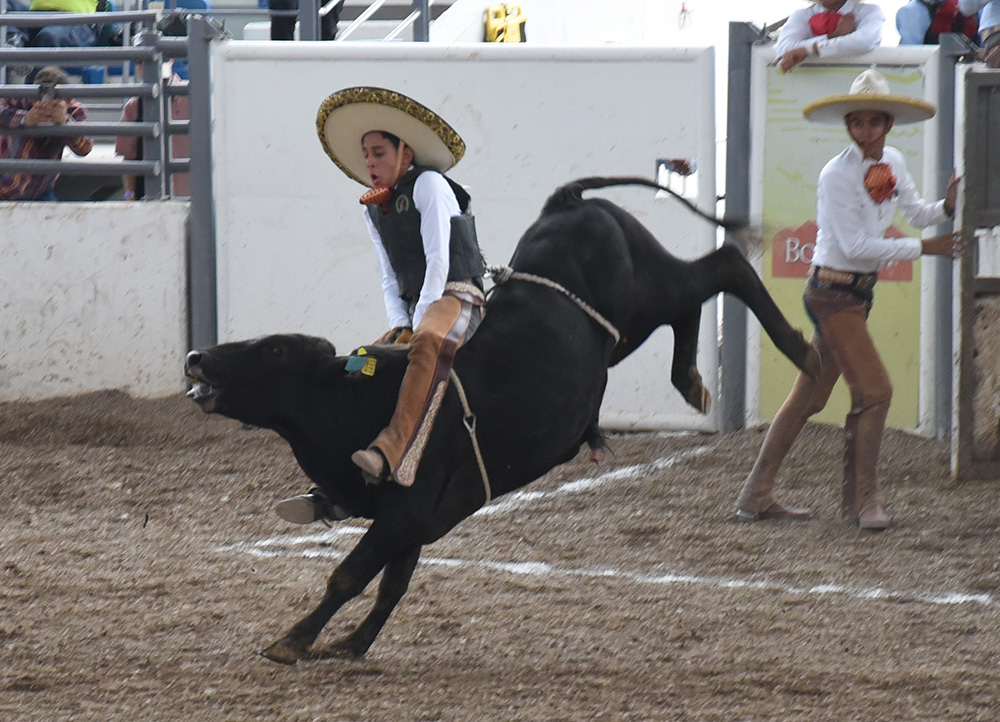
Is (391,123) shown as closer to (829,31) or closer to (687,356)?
(687,356)

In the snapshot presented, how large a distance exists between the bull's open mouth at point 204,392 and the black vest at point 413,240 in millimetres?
711

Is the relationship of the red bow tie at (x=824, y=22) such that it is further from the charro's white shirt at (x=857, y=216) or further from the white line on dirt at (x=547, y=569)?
the white line on dirt at (x=547, y=569)

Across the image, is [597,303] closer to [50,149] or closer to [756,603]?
[756,603]

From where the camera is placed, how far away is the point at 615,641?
438cm

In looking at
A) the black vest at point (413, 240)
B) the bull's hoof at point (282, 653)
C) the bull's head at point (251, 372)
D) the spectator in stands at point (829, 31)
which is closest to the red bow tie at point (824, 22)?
the spectator in stands at point (829, 31)

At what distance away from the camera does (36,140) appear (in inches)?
350

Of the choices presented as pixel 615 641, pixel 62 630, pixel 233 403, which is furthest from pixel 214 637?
pixel 615 641

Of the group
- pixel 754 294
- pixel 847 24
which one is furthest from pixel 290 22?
pixel 754 294

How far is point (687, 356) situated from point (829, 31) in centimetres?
311

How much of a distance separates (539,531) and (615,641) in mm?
1563

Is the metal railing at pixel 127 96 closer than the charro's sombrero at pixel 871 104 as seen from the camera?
No

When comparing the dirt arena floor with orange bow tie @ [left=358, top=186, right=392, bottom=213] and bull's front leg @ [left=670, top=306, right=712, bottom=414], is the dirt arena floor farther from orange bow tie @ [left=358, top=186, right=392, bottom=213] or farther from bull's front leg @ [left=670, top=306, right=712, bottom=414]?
orange bow tie @ [left=358, top=186, right=392, bottom=213]

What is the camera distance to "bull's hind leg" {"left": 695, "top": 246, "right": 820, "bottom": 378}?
16.4 feet

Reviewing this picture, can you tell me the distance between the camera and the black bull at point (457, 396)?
405cm
